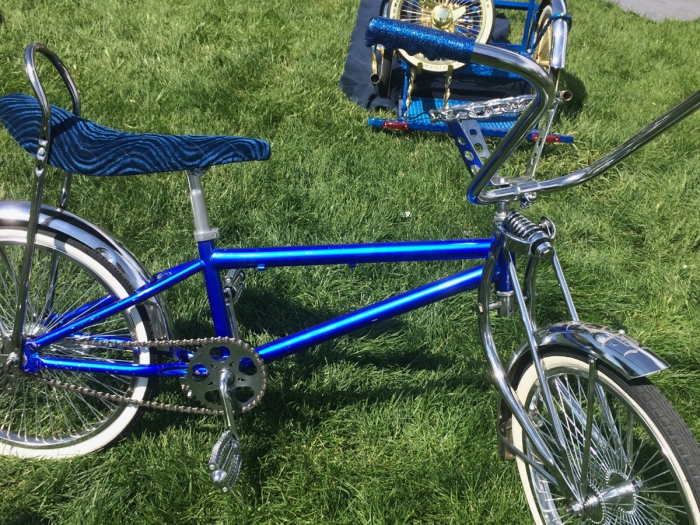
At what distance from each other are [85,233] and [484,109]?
1.23m

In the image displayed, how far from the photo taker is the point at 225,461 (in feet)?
5.40

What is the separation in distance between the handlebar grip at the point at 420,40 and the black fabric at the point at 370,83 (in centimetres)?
317

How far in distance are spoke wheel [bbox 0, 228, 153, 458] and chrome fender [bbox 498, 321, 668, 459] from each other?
1.21 meters

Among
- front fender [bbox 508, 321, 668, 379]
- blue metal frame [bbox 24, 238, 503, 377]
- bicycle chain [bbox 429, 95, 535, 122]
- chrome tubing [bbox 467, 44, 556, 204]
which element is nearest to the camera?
chrome tubing [bbox 467, 44, 556, 204]

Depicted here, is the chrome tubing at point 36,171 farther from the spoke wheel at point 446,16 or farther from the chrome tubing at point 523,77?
the spoke wheel at point 446,16

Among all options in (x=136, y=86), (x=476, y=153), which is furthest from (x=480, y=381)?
(x=136, y=86)

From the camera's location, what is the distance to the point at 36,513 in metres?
1.76

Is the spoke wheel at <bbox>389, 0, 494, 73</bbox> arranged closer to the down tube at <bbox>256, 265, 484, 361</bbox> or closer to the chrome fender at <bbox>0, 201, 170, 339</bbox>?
the down tube at <bbox>256, 265, 484, 361</bbox>

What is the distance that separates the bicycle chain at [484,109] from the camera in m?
1.34

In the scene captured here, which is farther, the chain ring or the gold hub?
the gold hub

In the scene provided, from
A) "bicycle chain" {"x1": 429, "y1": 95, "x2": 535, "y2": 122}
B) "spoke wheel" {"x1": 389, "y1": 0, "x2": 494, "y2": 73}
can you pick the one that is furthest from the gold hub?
"bicycle chain" {"x1": 429, "y1": 95, "x2": 535, "y2": 122}

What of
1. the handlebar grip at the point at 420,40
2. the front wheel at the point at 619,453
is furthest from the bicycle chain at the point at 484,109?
the front wheel at the point at 619,453

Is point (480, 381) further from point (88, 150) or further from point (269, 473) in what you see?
point (88, 150)

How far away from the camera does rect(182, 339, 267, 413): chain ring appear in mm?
1667
